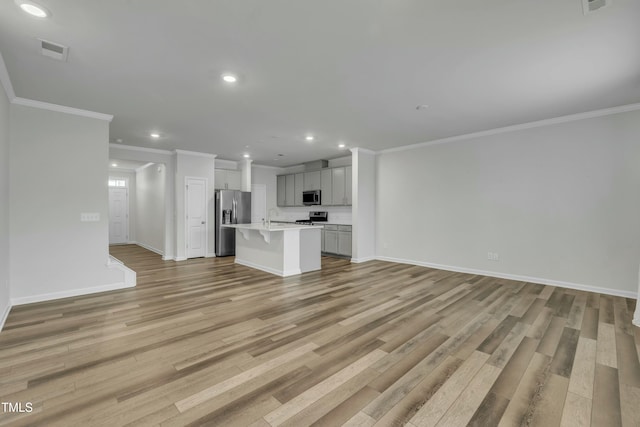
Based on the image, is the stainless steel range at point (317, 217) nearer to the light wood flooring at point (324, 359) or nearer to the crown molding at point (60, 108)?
the light wood flooring at point (324, 359)

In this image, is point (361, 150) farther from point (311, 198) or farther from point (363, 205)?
point (311, 198)

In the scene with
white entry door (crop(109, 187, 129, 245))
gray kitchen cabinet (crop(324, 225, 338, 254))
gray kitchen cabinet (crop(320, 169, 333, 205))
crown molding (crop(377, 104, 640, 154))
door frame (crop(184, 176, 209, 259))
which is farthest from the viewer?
white entry door (crop(109, 187, 129, 245))

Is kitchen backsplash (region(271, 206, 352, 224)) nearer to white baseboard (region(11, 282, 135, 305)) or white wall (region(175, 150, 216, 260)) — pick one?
white wall (region(175, 150, 216, 260))

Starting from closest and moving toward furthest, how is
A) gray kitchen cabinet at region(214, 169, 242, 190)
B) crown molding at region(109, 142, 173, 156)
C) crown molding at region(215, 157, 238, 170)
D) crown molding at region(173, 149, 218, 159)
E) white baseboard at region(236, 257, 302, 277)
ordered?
white baseboard at region(236, 257, 302, 277) < crown molding at region(109, 142, 173, 156) < crown molding at region(173, 149, 218, 159) < gray kitchen cabinet at region(214, 169, 242, 190) < crown molding at region(215, 157, 238, 170)

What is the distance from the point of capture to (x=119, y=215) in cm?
1003

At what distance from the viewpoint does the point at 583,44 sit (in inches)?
99.8

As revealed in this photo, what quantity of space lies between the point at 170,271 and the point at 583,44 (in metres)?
6.72

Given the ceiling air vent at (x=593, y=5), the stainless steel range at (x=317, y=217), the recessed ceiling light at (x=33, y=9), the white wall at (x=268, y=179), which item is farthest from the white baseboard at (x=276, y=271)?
the ceiling air vent at (x=593, y=5)

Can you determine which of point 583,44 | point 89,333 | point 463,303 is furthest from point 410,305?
point 89,333

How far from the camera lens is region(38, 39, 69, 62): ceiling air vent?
251 cm

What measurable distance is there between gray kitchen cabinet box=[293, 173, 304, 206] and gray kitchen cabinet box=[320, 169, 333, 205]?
0.84 m

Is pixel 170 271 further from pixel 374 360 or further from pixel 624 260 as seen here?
pixel 624 260

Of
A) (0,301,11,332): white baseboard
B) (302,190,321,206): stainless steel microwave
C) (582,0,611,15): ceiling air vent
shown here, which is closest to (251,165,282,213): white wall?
(302,190,321,206): stainless steel microwave

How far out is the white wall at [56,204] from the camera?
369cm
